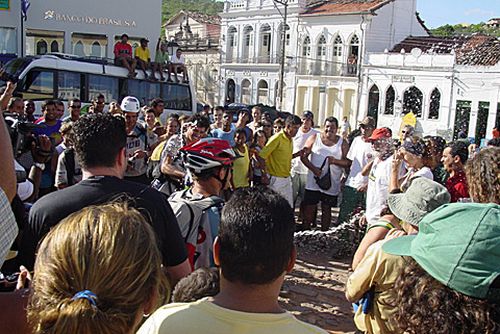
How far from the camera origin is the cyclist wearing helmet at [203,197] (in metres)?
3.21

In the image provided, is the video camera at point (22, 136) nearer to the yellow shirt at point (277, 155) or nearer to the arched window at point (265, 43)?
the yellow shirt at point (277, 155)

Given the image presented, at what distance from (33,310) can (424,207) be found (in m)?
2.21

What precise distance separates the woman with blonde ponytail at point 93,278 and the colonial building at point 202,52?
43610mm

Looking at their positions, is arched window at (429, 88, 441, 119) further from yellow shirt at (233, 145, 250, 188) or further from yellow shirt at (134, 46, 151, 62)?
yellow shirt at (233, 145, 250, 188)

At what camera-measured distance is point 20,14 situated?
2172cm

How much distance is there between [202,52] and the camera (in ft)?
156

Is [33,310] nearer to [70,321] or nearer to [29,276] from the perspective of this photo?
[70,321]

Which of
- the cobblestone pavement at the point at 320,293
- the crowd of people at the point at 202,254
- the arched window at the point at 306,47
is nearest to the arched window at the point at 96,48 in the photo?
the arched window at the point at 306,47

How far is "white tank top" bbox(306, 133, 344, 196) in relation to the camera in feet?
25.2

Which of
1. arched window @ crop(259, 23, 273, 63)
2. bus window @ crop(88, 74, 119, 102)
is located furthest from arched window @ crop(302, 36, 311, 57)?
bus window @ crop(88, 74, 119, 102)

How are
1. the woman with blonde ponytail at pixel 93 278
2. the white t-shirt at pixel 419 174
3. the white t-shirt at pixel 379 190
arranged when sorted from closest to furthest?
the woman with blonde ponytail at pixel 93 278 < the white t-shirt at pixel 419 174 < the white t-shirt at pixel 379 190

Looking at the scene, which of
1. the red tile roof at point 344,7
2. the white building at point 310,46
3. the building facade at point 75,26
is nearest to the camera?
the building facade at point 75,26

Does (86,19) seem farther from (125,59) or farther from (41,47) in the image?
(125,59)

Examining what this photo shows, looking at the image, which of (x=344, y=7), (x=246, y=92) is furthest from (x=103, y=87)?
(x=246, y=92)
